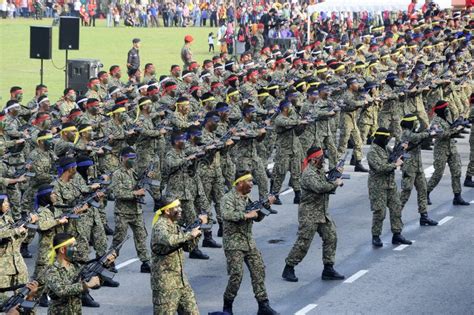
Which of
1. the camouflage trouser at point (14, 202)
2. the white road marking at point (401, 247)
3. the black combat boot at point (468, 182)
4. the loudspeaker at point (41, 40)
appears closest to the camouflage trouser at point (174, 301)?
the white road marking at point (401, 247)

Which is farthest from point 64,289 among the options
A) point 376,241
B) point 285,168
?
point 285,168

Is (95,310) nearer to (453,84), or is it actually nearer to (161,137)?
(161,137)

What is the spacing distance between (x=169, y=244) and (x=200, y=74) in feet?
54.1

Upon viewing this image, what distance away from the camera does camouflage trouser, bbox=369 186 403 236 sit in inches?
790

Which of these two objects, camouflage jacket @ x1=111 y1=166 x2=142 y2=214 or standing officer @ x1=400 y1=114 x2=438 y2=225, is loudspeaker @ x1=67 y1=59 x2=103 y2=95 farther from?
camouflage jacket @ x1=111 y1=166 x2=142 y2=214

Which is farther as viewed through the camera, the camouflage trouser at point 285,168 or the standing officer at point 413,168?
the camouflage trouser at point 285,168

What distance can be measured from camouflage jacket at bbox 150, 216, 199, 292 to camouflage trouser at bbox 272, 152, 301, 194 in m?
9.06

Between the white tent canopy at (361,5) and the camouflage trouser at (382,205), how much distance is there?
1021 inches

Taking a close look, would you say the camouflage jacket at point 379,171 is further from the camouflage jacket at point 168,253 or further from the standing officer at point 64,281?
the standing officer at point 64,281

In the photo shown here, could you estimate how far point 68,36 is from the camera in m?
35.6

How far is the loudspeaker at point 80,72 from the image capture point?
33938 millimetres

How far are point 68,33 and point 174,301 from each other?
72.1ft

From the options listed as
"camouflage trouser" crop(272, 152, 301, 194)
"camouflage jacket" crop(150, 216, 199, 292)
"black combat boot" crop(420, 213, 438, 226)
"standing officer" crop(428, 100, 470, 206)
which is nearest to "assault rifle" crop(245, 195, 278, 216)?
"camouflage jacket" crop(150, 216, 199, 292)

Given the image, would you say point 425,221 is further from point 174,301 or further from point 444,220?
point 174,301
